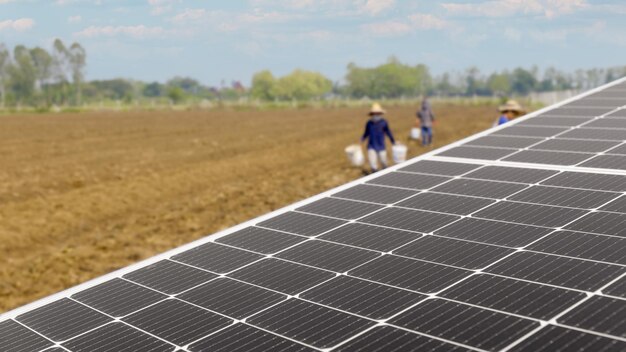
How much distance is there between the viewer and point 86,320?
7094 mm

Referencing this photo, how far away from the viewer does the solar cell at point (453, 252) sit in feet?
22.9

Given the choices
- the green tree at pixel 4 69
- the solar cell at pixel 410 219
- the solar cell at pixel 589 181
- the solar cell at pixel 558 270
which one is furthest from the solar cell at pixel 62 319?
the green tree at pixel 4 69

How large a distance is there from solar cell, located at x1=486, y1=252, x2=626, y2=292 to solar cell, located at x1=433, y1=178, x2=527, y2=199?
2.17 metres

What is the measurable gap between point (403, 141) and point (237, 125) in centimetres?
2130

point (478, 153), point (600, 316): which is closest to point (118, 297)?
point (600, 316)

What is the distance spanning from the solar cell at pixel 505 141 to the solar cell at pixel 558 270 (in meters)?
5.09

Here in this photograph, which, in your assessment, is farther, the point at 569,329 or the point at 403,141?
the point at 403,141

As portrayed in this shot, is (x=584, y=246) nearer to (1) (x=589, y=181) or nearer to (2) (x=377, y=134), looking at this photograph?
(1) (x=589, y=181)

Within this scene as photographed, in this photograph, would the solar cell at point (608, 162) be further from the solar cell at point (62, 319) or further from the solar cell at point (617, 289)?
the solar cell at point (62, 319)

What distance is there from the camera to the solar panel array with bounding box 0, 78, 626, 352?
18.8 feet

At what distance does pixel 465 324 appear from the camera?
5.71 m

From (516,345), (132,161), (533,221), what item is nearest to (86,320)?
(516,345)

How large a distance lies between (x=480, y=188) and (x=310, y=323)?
4.12 m

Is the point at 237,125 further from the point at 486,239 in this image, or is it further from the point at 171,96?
the point at 171,96
